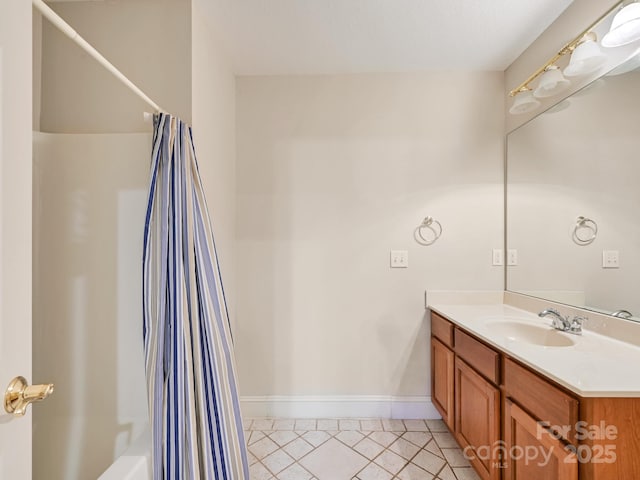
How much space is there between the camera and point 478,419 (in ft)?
4.96

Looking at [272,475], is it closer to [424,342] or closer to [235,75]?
[424,342]

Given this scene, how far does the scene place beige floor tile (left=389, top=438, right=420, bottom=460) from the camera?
1.80 meters

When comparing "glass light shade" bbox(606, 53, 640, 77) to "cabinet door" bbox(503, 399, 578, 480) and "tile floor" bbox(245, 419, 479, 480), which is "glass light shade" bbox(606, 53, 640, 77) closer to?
"cabinet door" bbox(503, 399, 578, 480)

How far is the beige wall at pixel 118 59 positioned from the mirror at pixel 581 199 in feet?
6.57

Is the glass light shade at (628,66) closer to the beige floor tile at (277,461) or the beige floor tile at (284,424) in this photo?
the beige floor tile at (277,461)

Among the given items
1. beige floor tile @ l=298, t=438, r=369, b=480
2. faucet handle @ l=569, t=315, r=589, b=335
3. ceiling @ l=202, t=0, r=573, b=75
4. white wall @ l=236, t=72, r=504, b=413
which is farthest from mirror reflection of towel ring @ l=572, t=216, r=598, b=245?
beige floor tile @ l=298, t=438, r=369, b=480

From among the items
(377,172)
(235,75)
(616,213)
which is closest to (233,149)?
(235,75)

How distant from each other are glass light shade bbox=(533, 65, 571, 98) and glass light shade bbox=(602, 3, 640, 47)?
0.94 ft

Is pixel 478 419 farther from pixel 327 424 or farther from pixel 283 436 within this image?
pixel 283 436

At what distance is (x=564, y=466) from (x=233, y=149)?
2.29 metres

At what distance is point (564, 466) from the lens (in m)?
0.96
